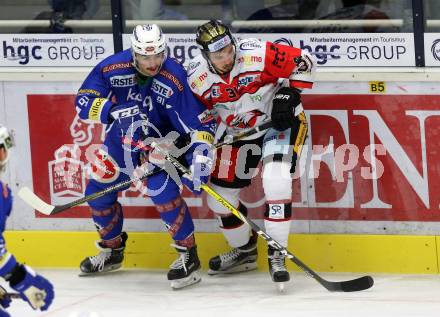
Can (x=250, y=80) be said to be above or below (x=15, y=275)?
above

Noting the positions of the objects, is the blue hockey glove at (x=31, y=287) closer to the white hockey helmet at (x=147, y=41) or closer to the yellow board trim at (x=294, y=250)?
the white hockey helmet at (x=147, y=41)

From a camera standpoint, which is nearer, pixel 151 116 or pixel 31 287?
pixel 31 287

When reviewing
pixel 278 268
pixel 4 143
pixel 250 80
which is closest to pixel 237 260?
pixel 278 268

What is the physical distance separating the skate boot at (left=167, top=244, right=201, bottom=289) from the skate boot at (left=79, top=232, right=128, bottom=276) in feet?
1.23

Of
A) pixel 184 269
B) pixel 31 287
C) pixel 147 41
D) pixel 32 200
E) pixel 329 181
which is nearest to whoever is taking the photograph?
pixel 31 287

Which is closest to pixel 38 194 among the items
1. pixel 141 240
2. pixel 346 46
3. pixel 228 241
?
pixel 141 240

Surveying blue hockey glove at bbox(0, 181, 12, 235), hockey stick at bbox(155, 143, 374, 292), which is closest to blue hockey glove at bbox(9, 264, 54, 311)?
blue hockey glove at bbox(0, 181, 12, 235)

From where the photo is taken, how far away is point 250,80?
19.5ft

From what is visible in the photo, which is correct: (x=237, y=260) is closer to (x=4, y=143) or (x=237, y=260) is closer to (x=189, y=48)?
(x=189, y=48)

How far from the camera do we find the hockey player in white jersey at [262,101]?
230 inches

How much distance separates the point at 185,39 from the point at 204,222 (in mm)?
918

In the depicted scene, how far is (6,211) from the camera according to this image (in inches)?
178

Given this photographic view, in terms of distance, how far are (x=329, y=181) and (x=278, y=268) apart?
570mm

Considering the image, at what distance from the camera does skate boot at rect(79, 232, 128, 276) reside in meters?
6.40
